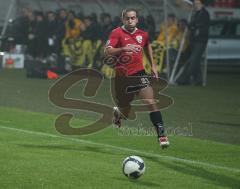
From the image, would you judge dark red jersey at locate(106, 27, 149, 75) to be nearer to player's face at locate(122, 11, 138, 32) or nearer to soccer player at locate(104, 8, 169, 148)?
soccer player at locate(104, 8, 169, 148)

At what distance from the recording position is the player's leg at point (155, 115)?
13.3 m

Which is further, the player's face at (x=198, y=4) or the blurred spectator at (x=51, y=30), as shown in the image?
the blurred spectator at (x=51, y=30)

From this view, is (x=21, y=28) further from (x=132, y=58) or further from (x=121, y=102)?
(x=132, y=58)

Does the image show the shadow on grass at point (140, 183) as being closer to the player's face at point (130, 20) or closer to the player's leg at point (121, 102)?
the player's face at point (130, 20)

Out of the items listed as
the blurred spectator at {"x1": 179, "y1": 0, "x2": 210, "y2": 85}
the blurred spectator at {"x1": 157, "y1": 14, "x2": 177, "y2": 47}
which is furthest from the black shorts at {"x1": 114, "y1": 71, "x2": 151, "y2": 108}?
the blurred spectator at {"x1": 157, "y1": 14, "x2": 177, "y2": 47}

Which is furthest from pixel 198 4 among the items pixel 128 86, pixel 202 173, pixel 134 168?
pixel 134 168

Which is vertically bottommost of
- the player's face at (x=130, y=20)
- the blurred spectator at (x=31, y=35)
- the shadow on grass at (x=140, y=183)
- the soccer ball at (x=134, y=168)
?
the blurred spectator at (x=31, y=35)

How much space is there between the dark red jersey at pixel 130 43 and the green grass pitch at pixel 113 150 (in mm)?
1270

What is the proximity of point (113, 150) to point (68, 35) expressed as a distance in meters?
20.0

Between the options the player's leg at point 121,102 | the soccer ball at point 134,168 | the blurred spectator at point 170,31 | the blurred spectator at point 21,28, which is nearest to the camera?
the soccer ball at point 134,168

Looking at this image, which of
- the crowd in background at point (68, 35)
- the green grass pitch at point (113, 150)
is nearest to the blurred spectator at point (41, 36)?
the crowd in background at point (68, 35)

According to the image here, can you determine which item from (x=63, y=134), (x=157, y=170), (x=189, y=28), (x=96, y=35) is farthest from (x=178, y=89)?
(x=157, y=170)

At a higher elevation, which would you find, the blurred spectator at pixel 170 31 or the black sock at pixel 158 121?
the black sock at pixel 158 121

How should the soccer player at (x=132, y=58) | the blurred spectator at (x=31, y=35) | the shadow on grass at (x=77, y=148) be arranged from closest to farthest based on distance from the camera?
the shadow on grass at (x=77, y=148), the soccer player at (x=132, y=58), the blurred spectator at (x=31, y=35)
